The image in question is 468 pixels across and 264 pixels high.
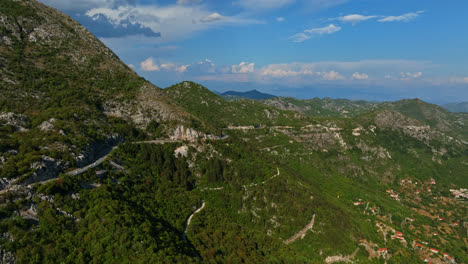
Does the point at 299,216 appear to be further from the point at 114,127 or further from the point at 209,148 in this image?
Result: the point at 114,127

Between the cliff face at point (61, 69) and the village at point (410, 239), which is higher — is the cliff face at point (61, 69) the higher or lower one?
the higher one

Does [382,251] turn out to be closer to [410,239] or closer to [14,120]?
[410,239]

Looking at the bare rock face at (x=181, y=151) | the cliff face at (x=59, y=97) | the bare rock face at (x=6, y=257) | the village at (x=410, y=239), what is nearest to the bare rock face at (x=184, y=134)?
the cliff face at (x=59, y=97)

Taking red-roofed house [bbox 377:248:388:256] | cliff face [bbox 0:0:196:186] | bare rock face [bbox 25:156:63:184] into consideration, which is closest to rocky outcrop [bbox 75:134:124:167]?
cliff face [bbox 0:0:196:186]

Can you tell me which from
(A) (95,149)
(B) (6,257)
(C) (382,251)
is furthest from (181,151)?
(C) (382,251)

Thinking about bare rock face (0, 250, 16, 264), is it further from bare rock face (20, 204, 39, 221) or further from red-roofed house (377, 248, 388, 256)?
red-roofed house (377, 248, 388, 256)

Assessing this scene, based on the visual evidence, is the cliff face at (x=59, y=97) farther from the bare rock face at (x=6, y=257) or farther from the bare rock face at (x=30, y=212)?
the bare rock face at (x=6, y=257)
